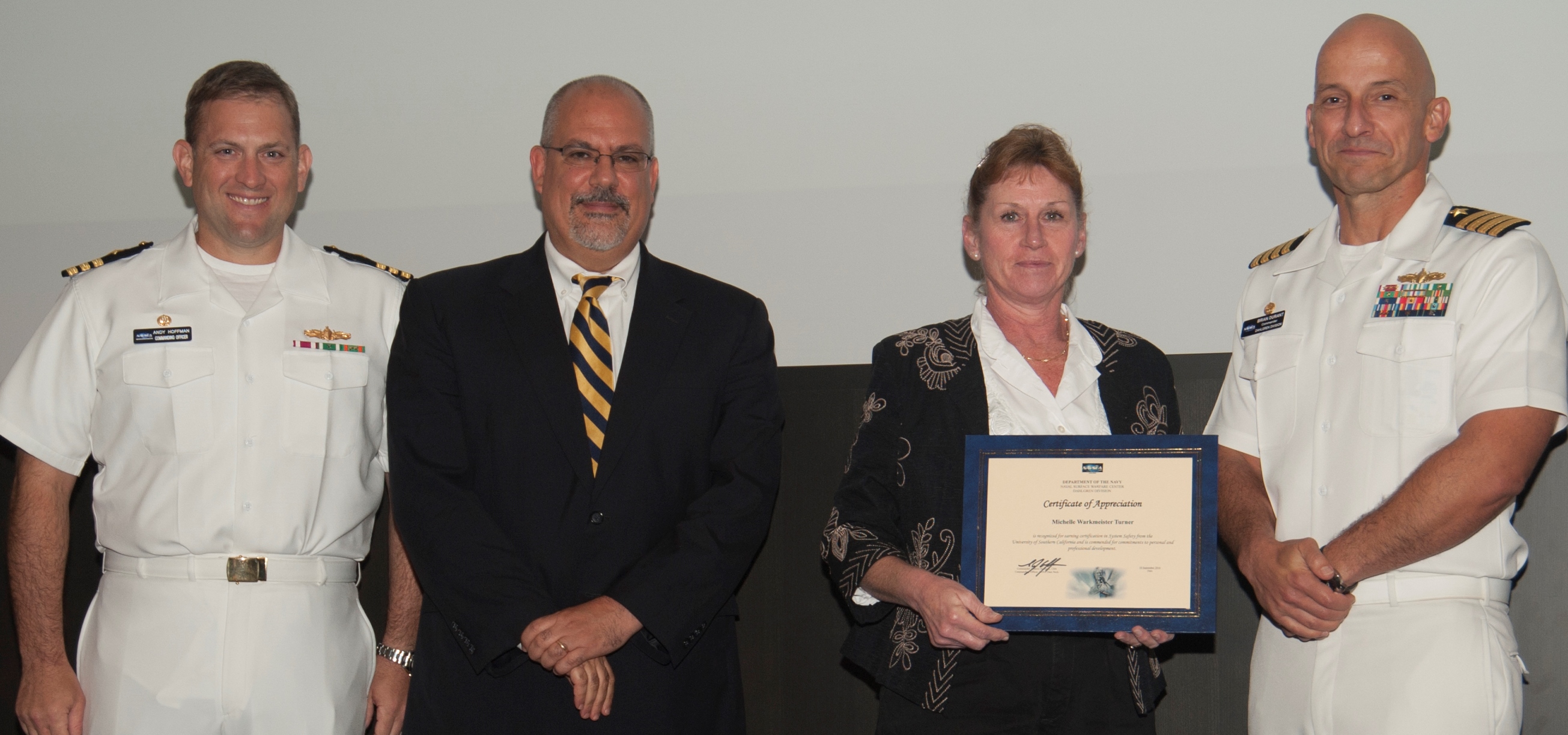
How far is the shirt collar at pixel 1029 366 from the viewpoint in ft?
8.01

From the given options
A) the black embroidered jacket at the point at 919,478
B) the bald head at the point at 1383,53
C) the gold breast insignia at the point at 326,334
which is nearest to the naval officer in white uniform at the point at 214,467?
the gold breast insignia at the point at 326,334

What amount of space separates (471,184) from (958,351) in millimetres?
1596

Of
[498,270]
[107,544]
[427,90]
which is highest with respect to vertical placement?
[427,90]

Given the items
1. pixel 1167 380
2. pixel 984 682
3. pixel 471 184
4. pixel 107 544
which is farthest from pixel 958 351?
pixel 107 544

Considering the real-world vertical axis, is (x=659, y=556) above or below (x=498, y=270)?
below

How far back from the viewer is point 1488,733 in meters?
2.16

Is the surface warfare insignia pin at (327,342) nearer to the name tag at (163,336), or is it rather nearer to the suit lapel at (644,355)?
the name tag at (163,336)

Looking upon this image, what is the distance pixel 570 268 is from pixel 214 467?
87 centimetres

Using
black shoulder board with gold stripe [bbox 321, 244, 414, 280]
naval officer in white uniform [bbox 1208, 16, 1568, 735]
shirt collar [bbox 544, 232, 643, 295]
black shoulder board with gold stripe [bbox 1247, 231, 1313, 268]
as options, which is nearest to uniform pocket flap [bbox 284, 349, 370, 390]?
black shoulder board with gold stripe [bbox 321, 244, 414, 280]

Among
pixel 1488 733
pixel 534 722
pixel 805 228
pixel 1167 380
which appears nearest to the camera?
pixel 1488 733

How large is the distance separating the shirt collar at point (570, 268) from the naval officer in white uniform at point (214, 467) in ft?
1.57

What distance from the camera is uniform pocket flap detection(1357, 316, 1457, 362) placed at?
2256 millimetres

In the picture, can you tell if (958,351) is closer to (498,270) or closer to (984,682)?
(984,682)
